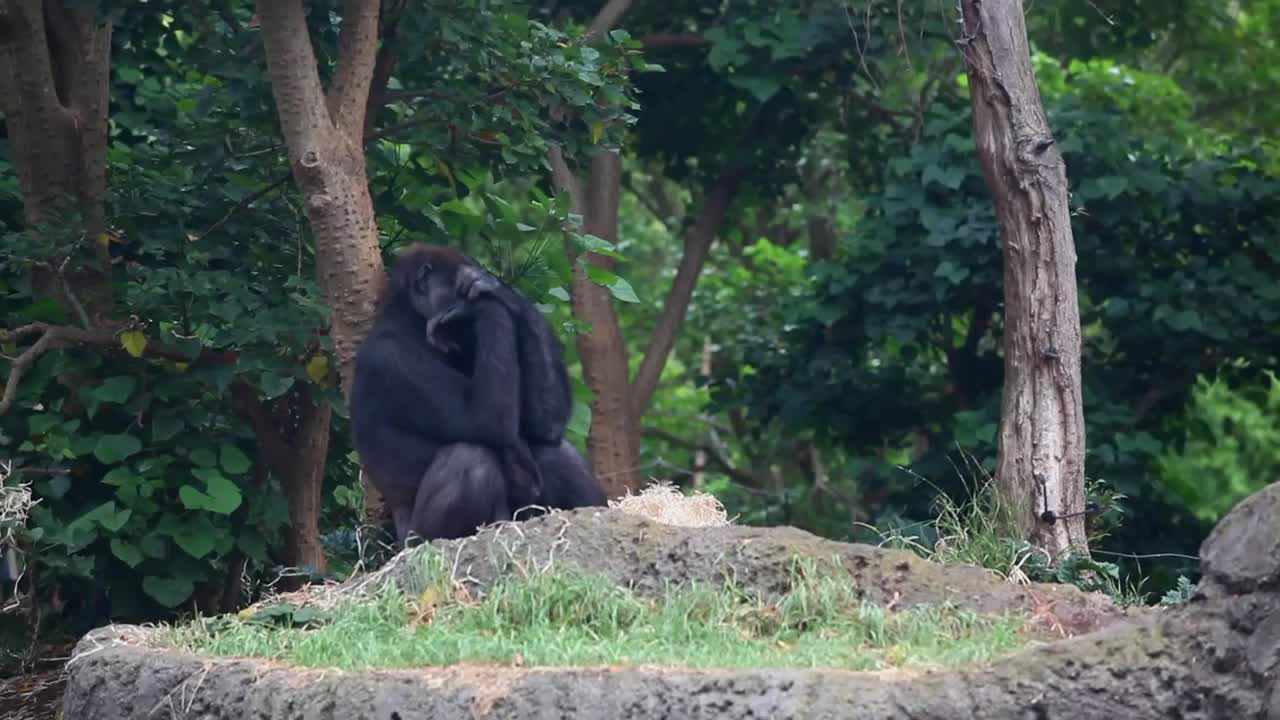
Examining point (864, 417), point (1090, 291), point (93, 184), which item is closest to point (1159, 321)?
point (1090, 291)

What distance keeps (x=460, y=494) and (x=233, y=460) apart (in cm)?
126

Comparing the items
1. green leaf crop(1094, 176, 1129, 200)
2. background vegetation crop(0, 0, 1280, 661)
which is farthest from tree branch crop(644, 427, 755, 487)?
green leaf crop(1094, 176, 1129, 200)

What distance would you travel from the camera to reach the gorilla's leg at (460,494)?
5867 mm

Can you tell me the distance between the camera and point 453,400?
6.03 m

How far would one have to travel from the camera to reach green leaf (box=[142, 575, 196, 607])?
6445 mm

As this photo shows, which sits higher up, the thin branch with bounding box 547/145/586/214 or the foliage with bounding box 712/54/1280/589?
the thin branch with bounding box 547/145/586/214

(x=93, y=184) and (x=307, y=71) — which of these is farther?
(x=93, y=184)

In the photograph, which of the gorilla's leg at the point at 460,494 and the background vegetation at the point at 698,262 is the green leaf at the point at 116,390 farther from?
the gorilla's leg at the point at 460,494

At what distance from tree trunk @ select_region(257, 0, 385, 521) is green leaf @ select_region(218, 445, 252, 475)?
640 millimetres

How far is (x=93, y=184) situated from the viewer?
23.0 feet

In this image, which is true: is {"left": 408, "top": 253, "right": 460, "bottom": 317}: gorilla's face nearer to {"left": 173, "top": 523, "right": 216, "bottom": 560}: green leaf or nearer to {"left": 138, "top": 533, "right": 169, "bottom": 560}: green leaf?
{"left": 173, "top": 523, "right": 216, "bottom": 560}: green leaf

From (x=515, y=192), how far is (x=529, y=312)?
28.5ft

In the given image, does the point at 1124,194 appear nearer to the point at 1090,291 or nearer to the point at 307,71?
the point at 1090,291

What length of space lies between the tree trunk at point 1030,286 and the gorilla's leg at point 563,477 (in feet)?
5.29
